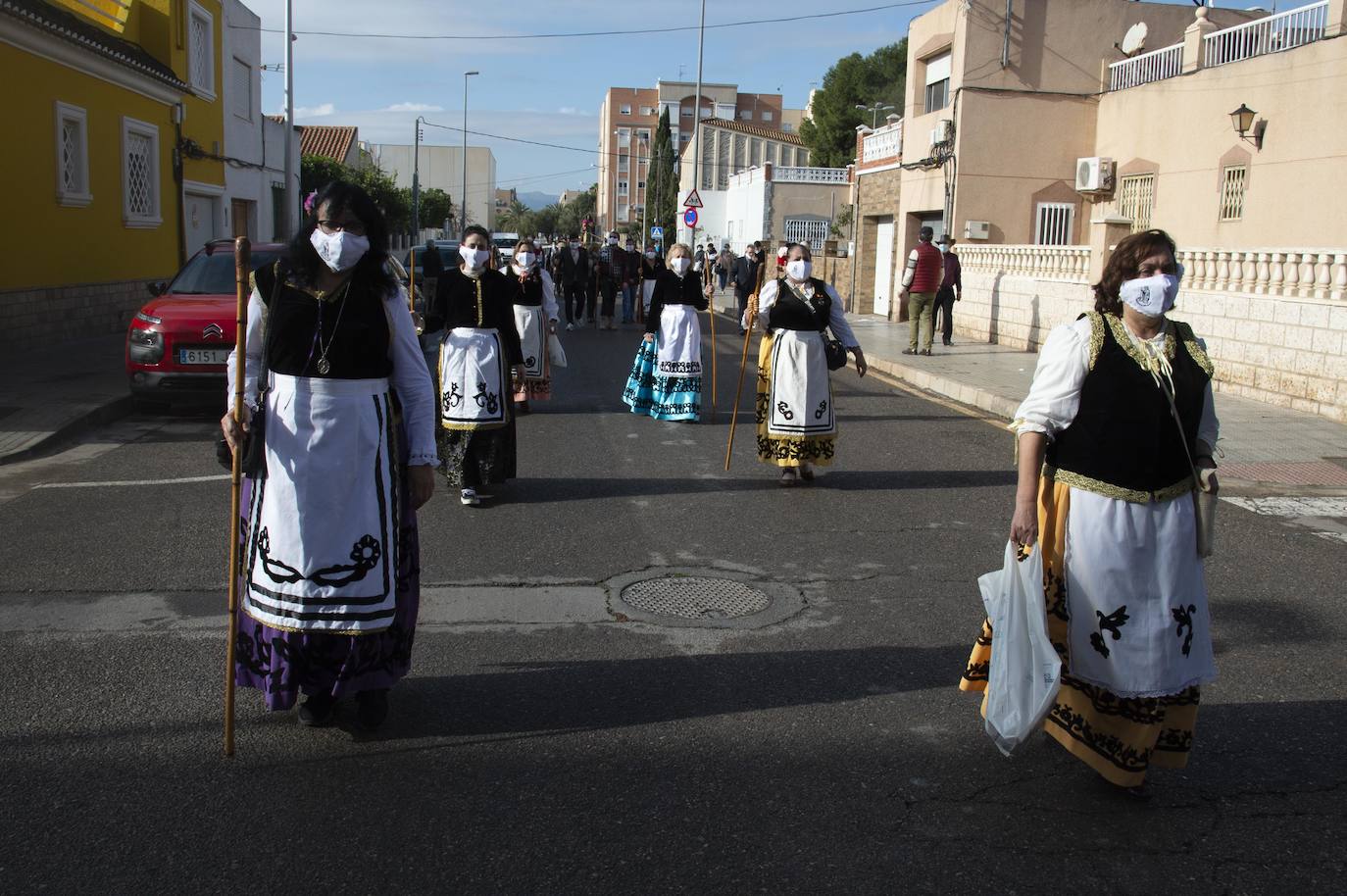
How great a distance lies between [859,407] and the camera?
13516 millimetres

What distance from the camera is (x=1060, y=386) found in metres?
3.89

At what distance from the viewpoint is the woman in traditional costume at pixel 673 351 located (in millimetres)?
12219

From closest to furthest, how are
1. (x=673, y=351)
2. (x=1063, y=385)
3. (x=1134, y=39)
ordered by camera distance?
(x=1063, y=385)
(x=673, y=351)
(x=1134, y=39)

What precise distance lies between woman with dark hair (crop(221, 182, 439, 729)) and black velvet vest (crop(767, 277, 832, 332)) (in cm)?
511

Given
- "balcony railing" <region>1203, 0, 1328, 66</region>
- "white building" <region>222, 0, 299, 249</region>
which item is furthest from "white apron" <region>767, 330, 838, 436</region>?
"white building" <region>222, 0, 299, 249</region>

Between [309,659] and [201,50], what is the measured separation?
80.0 ft

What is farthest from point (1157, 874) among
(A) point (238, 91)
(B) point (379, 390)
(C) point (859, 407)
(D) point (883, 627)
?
(A) point (238, 91)

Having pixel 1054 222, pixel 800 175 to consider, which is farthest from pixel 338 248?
pixel 800 175

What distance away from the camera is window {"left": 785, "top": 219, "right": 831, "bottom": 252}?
167ft

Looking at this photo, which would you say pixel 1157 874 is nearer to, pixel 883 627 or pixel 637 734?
pixel 637 734

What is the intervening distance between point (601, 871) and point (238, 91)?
28.9 meters

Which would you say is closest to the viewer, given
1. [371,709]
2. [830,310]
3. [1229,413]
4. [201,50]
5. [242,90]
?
[371,709]

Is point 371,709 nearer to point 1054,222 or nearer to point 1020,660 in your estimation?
point 1020,660

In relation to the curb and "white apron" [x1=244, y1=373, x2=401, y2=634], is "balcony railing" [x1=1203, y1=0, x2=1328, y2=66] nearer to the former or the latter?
the curb
